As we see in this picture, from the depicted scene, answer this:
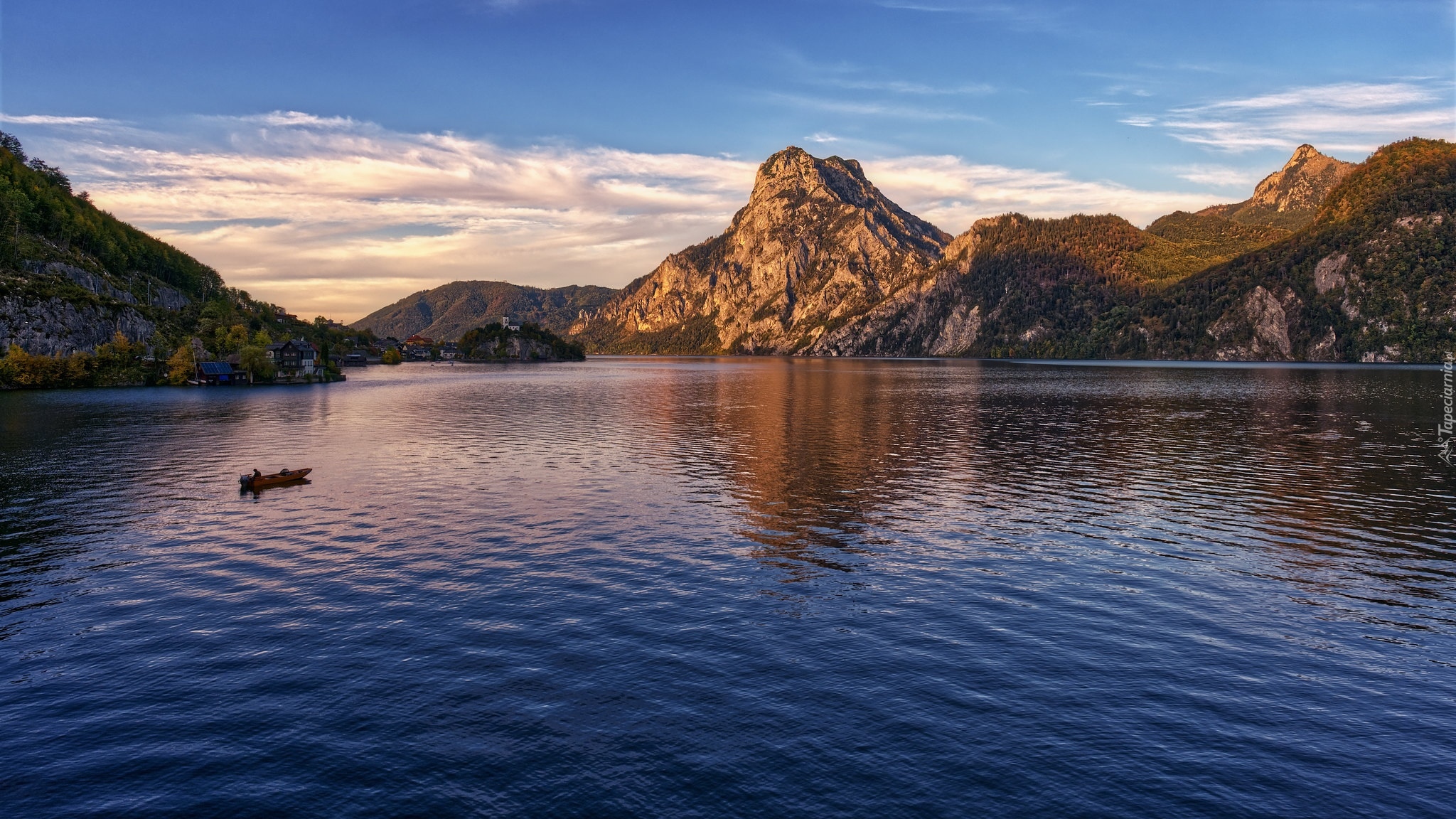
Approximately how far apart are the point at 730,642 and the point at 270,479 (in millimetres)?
47200

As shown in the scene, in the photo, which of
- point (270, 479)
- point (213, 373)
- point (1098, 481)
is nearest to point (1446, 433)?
point (1098, 481)

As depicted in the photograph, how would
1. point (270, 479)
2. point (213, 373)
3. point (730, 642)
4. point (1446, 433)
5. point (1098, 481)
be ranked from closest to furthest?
point (730, 642), point (270, 479), point (1098, 481), point (1446, 433), point (213, 373)

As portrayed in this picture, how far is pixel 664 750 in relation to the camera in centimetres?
2042

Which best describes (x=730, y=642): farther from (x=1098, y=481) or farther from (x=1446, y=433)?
(x=1446, y=433)

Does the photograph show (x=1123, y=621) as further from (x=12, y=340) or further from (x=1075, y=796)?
(x=12, y=340)

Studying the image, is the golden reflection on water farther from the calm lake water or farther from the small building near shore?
the small building near shore

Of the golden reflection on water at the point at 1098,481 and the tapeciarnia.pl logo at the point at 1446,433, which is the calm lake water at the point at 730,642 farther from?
the tapeciarnia.pl logo at the point at 1446,433

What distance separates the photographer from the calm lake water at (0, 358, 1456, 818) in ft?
62.7

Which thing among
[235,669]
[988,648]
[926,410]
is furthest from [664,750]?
[926,410]

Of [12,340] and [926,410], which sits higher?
[12,340]

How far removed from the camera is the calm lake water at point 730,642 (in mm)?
19125

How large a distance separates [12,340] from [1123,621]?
9027 inches

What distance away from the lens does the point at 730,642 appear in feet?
92.5

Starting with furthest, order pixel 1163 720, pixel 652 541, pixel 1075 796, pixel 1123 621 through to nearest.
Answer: pixel 652 541 → pixel 1123 621 → pixel 1163 720 → pixel 1075 796
